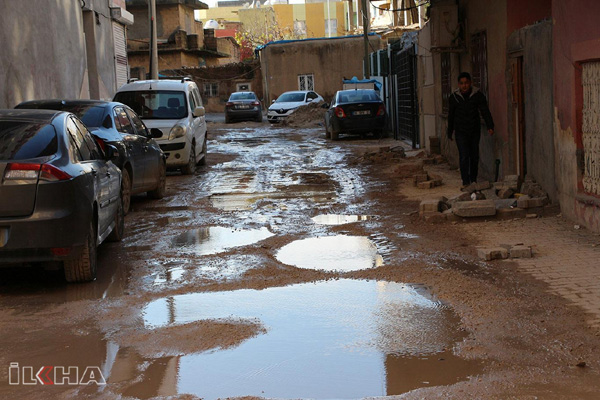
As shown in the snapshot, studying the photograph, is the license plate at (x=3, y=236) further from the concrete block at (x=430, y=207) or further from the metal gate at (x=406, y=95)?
the metal gate at (x=406, y=95)

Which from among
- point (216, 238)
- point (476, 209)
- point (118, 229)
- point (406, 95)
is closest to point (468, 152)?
point (476, 209)

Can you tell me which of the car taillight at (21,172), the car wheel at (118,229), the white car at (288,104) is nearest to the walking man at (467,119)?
the car wheel at (118,229)

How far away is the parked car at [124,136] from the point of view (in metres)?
11.3

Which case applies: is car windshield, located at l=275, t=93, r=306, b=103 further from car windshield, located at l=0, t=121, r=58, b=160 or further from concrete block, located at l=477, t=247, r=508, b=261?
car windshield, located at l=0, t=121, r=58, b=160

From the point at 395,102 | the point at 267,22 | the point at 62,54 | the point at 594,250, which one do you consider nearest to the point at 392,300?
the point at 594,250

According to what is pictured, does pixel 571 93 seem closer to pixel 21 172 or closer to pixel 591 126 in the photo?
pixel 591 126

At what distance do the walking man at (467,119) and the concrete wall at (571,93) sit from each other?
7.29 feet

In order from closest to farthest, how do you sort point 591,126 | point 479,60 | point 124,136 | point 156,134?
1. point 591,126
2. point 124,136
3. point 156,134
4. point 479,60

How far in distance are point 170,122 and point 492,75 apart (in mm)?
6454

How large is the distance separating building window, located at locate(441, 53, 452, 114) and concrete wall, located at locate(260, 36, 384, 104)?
32.7 metres

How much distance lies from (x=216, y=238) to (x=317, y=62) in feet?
138

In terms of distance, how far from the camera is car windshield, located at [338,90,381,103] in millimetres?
25781

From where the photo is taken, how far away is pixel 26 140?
23.4ft

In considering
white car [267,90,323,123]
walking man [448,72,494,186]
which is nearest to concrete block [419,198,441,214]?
walking man [448,72,494,186]
